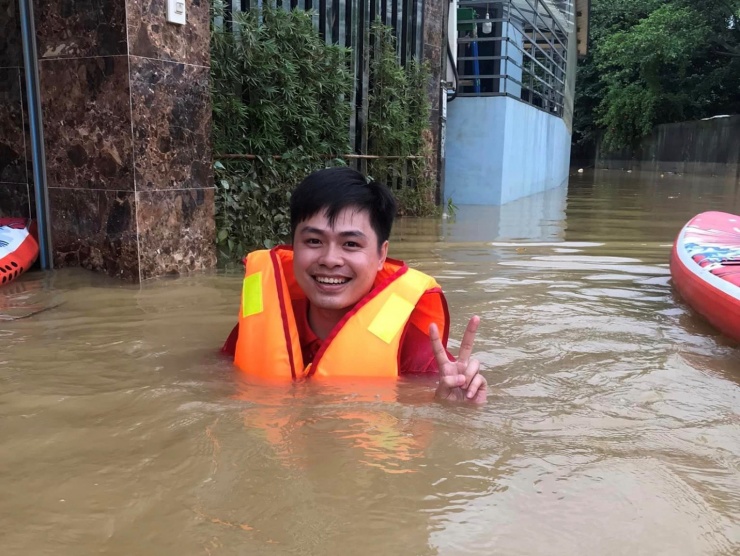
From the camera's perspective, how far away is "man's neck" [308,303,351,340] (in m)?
2.63

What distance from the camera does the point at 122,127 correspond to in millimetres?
4254

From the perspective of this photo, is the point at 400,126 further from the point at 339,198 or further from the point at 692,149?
the point at 692,149

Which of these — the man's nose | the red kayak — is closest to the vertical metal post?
the man's nose

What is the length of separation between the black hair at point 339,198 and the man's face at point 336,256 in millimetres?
21

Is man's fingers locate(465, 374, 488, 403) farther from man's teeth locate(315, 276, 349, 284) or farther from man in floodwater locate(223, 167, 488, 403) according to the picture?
man's teeth locate(315, 276, 349, 284)

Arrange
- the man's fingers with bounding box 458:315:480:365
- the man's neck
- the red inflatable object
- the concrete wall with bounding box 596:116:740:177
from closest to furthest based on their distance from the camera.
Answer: the man's fingers with bounding box 458:315:480:365 < the man's neck < the red inflatable object < the concrete wall with bounding box 596:116:740:177

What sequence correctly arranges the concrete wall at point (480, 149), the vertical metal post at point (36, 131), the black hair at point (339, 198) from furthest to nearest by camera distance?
1. the concrete wall at point (480, 149)
2. the vertical metal post at point (36, 131)
3. the black hair at point (339, 198)

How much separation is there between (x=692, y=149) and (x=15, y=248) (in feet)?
93.5

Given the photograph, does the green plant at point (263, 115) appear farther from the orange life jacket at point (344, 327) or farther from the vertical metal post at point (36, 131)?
the orange life jacket at point (344, 327)

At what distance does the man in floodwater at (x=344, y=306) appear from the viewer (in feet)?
7.67

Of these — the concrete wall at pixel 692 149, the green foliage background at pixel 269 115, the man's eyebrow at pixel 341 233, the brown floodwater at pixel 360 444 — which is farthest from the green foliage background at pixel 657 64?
the man's eyebrow at pixel 341 233

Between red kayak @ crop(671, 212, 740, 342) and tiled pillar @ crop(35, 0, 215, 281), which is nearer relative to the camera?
red kayak @ crop(671, 212, 740, 342)

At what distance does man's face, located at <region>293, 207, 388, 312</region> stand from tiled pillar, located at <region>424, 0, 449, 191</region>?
644cm

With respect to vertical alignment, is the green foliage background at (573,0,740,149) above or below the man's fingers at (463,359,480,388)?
above
